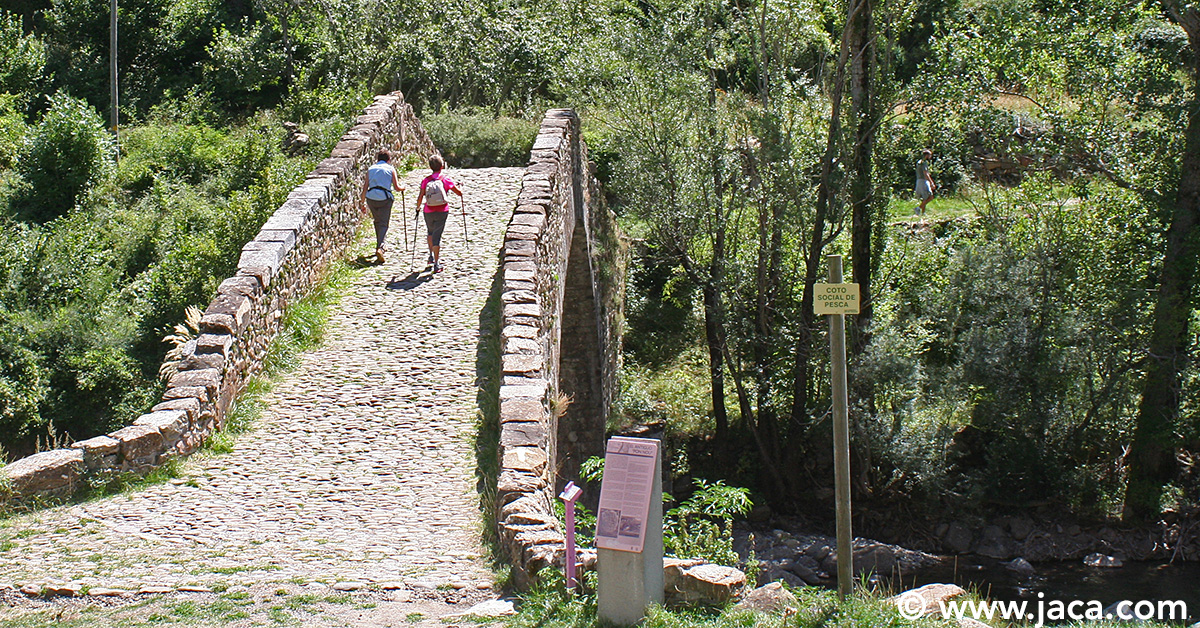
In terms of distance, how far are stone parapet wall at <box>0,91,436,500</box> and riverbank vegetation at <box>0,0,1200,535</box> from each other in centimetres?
232

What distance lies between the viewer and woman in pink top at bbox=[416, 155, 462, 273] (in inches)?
444

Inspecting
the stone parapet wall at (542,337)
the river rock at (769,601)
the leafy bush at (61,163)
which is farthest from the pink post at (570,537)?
the leafy bush at (61,163)

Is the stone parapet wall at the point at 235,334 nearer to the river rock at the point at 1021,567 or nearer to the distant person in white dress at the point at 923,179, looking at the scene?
the river rock at the point at 1021,567

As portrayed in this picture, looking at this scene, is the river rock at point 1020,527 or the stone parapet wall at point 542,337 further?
the river rock at point 1020,527

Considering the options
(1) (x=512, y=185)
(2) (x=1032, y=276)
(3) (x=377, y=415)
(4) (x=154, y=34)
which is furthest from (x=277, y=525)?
(4) (x=154, y=34)

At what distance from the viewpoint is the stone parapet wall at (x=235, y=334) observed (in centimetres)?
775

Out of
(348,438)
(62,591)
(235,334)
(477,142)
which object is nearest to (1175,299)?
(348,438)

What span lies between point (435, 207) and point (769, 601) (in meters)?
7.00

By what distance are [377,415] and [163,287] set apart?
823cm

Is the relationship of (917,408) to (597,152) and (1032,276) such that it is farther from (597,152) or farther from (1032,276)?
(597,152)

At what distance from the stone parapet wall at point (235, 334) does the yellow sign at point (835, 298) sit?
5.36m

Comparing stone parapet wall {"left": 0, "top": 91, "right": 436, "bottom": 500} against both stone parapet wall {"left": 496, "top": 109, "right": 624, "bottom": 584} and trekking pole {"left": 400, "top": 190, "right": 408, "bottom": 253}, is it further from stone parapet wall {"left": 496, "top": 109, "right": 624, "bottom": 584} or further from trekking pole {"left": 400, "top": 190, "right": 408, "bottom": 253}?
stone parapet wall {"left": 496, "top": 109, "right": 624, "bottom": 584}

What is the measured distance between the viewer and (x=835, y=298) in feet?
18.7

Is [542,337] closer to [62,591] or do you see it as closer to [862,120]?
[62,591]
